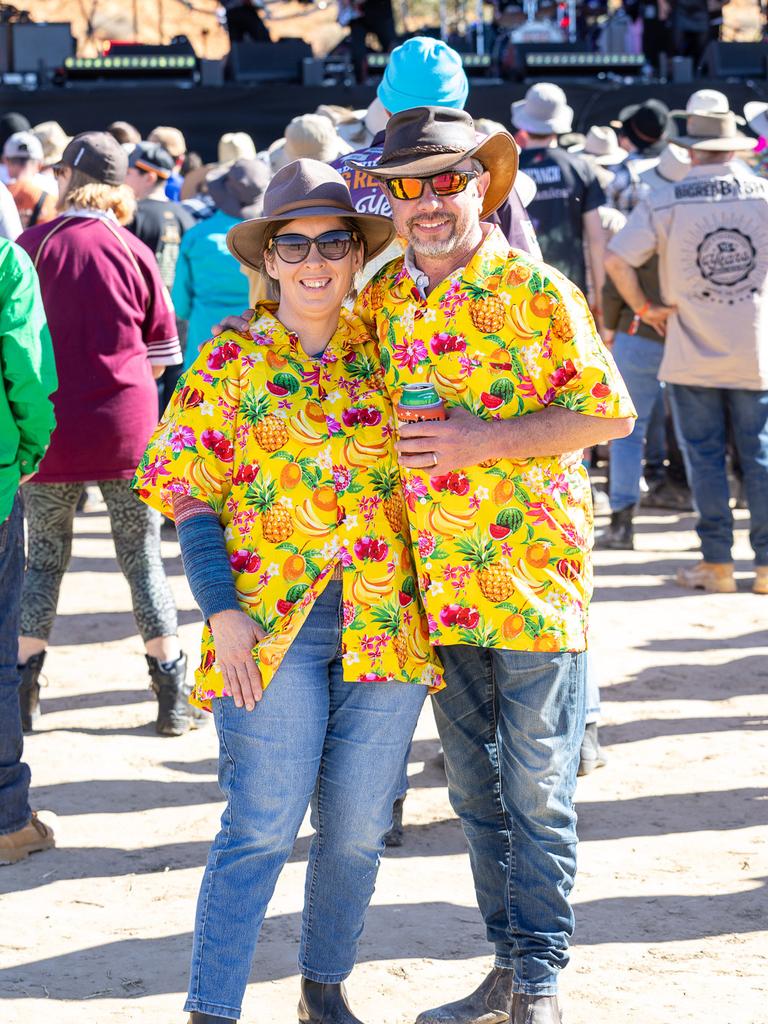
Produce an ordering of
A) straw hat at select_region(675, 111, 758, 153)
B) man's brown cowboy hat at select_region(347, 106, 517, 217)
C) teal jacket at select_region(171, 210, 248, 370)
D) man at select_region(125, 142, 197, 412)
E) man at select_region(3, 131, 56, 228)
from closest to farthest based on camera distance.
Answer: man's brown cowboy hat at select_region(347, 106, 517, 217), straw hat at select_region(675, 111, 758, 153), teal jacket at select_region(171, 210, 248, 370), man at select_region(125, 142, 197, 412), man at select_region(3, 131, 56, 228)

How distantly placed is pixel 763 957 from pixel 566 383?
1.45m

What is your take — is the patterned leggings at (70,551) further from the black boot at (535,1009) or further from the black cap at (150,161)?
the black cap at (150,161)

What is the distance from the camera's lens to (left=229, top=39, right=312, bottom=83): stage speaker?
14305 millimetres

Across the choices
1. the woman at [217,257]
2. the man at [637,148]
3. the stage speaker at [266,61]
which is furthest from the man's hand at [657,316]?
the stage speaker at [266,61]

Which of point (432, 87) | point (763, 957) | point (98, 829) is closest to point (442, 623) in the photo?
point (763, 957)

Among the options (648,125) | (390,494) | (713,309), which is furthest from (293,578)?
(648,125)

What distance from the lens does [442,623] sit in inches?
108

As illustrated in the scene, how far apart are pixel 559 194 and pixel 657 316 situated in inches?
36.1

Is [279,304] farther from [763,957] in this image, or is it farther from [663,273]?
[663,273]

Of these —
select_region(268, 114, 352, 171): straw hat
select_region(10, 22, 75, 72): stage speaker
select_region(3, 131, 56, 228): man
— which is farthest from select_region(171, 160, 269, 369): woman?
select_region(10, 22, 75, 72): stage speaker

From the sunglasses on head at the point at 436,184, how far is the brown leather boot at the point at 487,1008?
1.60 metres

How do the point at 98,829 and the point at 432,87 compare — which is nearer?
the point at 432,87

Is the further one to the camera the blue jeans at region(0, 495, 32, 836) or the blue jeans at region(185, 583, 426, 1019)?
the blue jeans at region(0, 495, 32, 836)

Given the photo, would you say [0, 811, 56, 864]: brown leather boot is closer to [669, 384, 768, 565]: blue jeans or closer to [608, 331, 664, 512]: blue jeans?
[669, 384, 768, 565]: blue jeans
